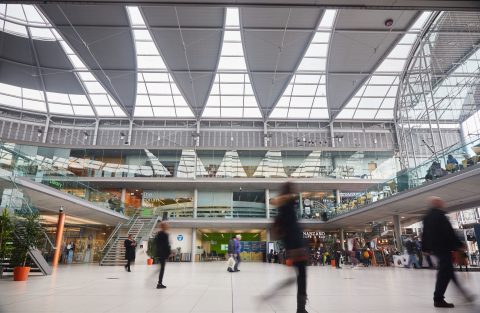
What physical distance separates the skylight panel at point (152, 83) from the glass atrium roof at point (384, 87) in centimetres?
2163

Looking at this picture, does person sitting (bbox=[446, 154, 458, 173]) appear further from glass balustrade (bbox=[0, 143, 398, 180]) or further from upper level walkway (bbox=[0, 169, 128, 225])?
glass balustrade (bbox=[0, 143, 398, 180])

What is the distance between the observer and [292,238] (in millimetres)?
4590

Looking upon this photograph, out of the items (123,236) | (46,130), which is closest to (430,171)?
(123,236)

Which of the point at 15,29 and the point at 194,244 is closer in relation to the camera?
the point at 15,29

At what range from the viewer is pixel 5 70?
3569 cm

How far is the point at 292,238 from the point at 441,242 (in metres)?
2.94

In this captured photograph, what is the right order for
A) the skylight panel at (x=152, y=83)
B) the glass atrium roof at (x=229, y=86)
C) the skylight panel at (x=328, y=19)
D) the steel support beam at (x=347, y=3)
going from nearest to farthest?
the steel support beam at (x=347, y=3)
the skylight panel at (x=328, y=19)
the glass atrium roof at (x=229, y=86)
the skylight panel at (x=152, y=83)

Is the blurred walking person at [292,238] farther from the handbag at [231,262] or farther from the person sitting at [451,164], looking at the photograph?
the person sitting at [451,164]

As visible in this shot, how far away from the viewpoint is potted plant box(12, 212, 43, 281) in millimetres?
10130

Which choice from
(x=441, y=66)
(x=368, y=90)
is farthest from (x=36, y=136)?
(x=441, y=66)

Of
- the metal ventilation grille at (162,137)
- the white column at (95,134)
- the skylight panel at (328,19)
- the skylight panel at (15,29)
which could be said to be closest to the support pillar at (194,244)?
the metal ventilation grille at (162,137)

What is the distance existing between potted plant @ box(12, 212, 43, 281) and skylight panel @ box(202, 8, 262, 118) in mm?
23103

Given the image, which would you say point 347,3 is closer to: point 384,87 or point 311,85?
point 311,85

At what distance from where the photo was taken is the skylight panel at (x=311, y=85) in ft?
98.8
